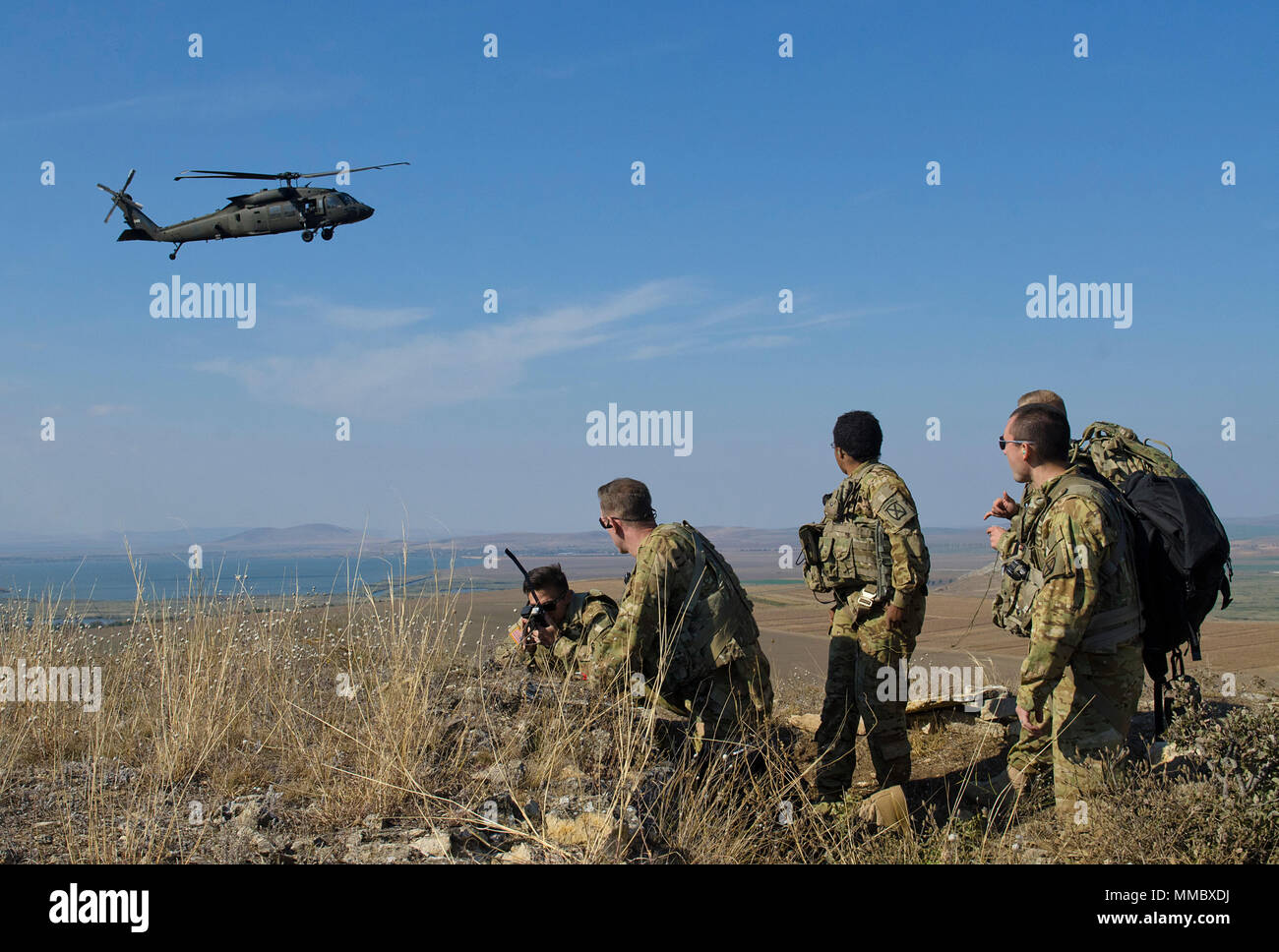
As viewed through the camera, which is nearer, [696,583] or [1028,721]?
[1028,721]

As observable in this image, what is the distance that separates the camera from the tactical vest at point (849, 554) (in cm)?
541

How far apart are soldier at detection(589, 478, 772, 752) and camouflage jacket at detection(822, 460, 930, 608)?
3.09 ft

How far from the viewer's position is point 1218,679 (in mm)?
8758

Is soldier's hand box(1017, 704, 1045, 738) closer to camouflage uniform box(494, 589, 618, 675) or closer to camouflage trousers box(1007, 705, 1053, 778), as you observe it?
camouflage trousers box(1007, 705, 1053, 778)

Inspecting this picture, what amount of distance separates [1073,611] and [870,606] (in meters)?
1.46

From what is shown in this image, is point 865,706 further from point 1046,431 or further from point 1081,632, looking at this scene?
point 1046,431

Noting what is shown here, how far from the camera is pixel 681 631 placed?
4.79 meters

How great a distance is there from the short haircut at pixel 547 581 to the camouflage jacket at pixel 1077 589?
278cm

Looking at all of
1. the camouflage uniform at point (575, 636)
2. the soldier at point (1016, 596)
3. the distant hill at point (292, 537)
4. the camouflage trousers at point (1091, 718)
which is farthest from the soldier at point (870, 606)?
the distant hill at point (292, 537)

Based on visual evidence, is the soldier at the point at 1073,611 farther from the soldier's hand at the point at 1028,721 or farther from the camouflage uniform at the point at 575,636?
the camouflage uniform at the point at 575,636

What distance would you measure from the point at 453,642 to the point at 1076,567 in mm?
3709

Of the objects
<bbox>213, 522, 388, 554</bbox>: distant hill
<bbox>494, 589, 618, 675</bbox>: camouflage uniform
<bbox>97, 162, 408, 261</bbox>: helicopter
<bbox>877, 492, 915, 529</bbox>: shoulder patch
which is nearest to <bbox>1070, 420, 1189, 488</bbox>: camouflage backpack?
<bbox>877, 492, 915, 529</bbox>: shoulder patch

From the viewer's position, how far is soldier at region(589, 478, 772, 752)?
4613 mm

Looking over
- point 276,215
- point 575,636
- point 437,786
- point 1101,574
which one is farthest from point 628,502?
point 276,215
